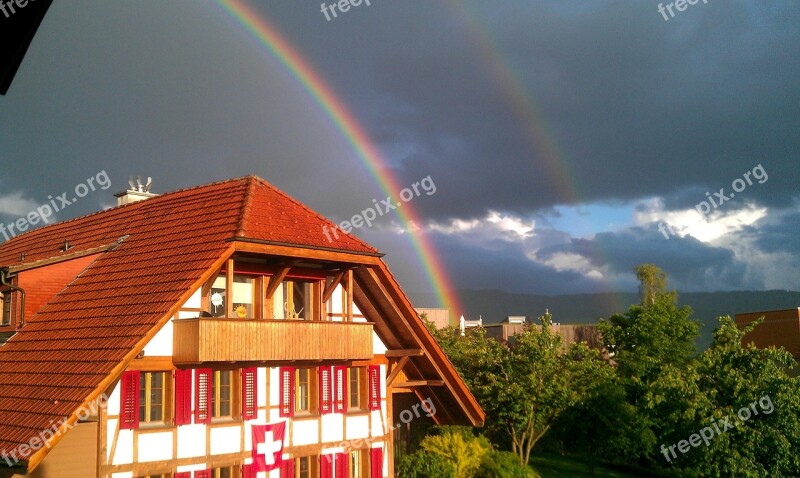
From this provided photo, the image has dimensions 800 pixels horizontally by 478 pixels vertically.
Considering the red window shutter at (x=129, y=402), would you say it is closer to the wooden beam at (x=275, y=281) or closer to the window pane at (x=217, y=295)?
the window pane at (x=217, y=295)

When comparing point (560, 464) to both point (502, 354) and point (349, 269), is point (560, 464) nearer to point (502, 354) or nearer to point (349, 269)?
point (502, 354)

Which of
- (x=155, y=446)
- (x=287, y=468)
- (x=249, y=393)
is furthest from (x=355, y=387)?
(x=155, y=446)

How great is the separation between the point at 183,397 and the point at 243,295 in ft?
11.0

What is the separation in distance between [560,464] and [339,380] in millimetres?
18665

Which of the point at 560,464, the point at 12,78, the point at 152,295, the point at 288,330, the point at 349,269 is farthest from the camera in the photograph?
the point at 560,464

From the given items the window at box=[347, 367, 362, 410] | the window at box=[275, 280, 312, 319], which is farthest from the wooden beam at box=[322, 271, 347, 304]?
the window at box=[347, 367, 362, 410]

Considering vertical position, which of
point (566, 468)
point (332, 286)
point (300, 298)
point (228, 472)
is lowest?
point (566, 468)

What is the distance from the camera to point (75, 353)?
1703 centimetres

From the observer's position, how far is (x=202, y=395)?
18.5 meters

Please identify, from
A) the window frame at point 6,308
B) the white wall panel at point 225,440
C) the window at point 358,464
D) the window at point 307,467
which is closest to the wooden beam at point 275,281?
the white wall panel at point 225,440

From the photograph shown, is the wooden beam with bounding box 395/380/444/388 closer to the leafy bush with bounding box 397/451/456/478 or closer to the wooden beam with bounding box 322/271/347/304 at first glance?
the leafy bush with bounding box 397/451/456/478

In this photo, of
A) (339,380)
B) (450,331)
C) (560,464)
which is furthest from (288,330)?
(560,464)

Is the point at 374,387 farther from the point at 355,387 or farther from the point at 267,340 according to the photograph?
the point at 267,340

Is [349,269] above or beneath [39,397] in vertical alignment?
above
